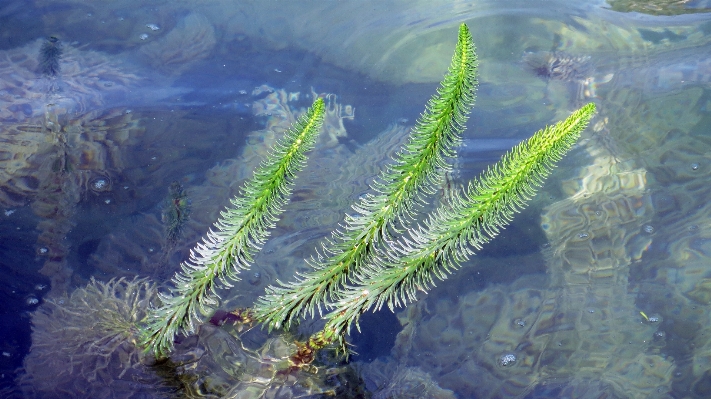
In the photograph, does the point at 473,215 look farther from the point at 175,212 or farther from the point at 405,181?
the point at 175,212

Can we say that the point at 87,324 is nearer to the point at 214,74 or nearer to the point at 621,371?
the point at 214,74

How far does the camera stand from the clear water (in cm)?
328

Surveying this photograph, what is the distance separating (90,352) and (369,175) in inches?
90.2

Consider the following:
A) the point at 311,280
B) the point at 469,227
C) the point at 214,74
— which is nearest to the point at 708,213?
the point at 469,227

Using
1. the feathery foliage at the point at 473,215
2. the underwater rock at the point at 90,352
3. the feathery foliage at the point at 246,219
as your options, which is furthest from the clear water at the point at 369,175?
the feathery foliage at the point at 473,215

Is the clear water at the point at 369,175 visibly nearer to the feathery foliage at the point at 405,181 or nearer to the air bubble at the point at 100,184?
the air bubble at the point at 100,184

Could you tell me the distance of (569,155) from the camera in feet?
14.7

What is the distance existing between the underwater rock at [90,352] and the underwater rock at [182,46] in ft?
7.90

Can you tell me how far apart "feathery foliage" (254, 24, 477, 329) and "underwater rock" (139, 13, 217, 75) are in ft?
10.0

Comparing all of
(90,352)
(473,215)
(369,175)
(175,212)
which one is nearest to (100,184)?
(175,212)

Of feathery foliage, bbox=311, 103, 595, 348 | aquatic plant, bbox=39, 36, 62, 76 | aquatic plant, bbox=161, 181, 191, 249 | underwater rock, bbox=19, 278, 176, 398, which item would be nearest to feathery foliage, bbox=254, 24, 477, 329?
feathery foliage, bbox=311, 103, 595, 348

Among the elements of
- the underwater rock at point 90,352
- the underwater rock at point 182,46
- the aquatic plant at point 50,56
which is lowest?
the underwater rock at point 90,352

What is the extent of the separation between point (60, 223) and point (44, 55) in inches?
75.2

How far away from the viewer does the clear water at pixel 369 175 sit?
10.8ft
